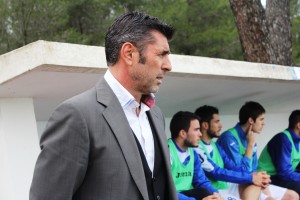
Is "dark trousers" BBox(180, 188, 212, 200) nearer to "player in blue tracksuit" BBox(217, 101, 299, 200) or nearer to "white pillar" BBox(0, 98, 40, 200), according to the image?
"player in blue tracksuit" BBox(217, 101, 299, 200)

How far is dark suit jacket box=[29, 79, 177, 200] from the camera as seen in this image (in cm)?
191

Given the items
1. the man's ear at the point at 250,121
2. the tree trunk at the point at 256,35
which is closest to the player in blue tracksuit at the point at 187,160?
the man's ear at the point at 250,121

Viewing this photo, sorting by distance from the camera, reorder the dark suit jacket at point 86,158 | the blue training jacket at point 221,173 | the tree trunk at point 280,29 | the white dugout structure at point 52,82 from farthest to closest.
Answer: the tree trunk at point 280,29, the blue training jacket at point 221,173, the white dugout structure at point 52,82, the dark suit jacket at point 86,158

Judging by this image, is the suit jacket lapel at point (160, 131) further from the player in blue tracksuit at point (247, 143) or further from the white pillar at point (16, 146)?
the player in blue tracksuit at point (247, 143)

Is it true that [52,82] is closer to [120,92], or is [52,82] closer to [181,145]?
[181,145]

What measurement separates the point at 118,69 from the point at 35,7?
12087 mm

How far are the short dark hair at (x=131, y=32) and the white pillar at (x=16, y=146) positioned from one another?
7.69ft

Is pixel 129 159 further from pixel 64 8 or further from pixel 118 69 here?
pixel 64 8

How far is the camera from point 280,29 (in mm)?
10492

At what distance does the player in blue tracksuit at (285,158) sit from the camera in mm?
6336

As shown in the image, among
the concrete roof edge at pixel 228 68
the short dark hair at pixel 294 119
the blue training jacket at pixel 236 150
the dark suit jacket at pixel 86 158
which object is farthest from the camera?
the short dark hair at pixel 294 119

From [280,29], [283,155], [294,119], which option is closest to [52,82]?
[283,155]

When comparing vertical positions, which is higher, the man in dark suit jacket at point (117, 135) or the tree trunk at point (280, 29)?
the tree trunk at point (280, 29)

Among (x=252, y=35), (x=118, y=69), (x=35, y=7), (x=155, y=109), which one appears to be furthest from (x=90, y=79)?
(x=35, y=7)
